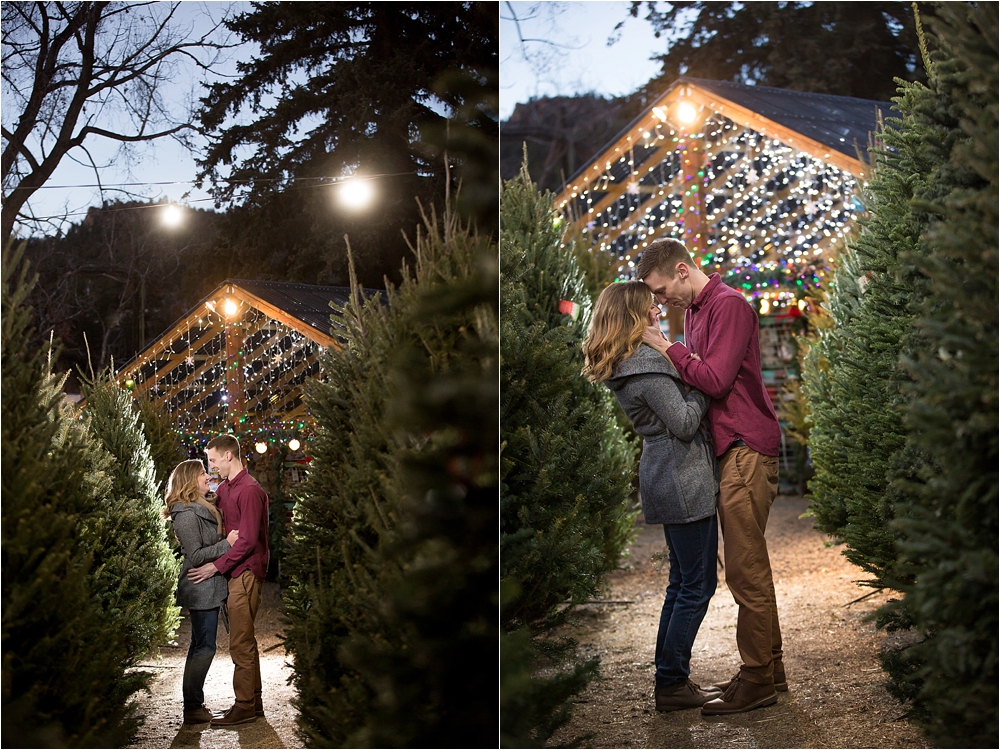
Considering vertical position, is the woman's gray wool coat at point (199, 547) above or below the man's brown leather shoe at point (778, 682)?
above

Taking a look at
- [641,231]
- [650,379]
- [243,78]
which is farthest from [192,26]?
[641,231]

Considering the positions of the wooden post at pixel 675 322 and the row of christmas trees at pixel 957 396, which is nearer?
the row of christmas trees at pixel 957 396

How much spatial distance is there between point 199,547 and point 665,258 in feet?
7.20

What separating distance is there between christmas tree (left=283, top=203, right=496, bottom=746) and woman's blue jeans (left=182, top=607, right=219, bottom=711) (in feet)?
1.72

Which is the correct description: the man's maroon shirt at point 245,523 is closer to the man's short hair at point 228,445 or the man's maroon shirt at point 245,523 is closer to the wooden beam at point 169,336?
the man's short hair at point 228,445

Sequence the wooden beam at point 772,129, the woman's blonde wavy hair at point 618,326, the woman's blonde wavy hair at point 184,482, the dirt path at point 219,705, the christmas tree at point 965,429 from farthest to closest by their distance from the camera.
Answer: the wooden beam at point 772,129, the woman's blonde wavy hair at point 184,482, the woman's blonde wavy hair at point 618,326, the dirt path at point 219,705, the christmas tree at point 965,429

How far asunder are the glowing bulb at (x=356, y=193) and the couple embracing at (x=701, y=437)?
1011 millimetres

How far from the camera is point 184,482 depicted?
374cm

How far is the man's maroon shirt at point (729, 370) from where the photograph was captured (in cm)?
354

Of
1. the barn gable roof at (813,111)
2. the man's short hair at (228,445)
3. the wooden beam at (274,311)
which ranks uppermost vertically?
the barn gable roof at (813,111)

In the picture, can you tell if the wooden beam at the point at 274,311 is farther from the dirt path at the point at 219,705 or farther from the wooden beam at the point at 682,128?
the wooden beam at the point at 682,128

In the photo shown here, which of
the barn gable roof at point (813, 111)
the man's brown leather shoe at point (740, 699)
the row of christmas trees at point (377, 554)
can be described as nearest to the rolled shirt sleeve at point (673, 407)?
the row of christmas trees at point (377, 554)

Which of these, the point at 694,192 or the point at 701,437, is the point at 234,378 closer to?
the point at 701,437

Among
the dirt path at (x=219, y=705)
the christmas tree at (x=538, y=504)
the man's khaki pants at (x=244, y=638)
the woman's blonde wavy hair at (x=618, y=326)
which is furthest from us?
the woman's blonde wavy hair at (x=618, y=326)
